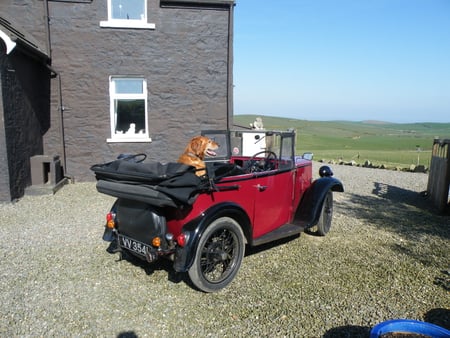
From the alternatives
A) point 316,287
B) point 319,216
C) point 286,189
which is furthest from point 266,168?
point 316,287

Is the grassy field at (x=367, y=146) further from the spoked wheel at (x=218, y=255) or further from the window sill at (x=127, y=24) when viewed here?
the window sill at (x=127, y=24)

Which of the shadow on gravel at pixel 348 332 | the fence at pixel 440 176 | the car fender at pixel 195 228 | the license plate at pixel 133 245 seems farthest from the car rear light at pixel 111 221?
the fence at pixel 440 176

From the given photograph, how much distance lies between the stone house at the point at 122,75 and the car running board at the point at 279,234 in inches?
237

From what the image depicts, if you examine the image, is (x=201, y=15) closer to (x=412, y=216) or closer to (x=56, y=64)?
(x=56, y=64)

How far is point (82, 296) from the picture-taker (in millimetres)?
3502

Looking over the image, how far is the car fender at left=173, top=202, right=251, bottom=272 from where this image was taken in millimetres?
3266

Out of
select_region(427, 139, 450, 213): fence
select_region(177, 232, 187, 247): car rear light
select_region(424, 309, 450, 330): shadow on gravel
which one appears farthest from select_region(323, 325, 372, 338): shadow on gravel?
select_region(427, 139, 450, 213): fence

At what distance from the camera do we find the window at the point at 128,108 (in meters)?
9.67

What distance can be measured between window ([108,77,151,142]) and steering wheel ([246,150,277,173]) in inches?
222

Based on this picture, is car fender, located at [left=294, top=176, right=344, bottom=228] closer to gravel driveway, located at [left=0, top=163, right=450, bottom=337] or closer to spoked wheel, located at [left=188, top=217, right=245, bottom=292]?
gravel driveway, located at [left=0, top=163, right=450, bottom=337]

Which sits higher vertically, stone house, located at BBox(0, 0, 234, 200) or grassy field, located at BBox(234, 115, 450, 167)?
stone house, located at BBox(0, 0, 234, 200)

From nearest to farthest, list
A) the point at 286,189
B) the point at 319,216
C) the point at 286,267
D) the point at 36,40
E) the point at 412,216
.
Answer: the point at 286,267 < the point at 286,189 < the point at 319,216 < the point at 412,216 < the point at 36,40

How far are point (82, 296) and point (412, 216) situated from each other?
20.3 ft

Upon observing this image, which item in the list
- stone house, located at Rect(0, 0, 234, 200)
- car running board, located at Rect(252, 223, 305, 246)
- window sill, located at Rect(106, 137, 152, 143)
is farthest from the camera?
window sill, located at Rect(106, 137, 152, 143)
